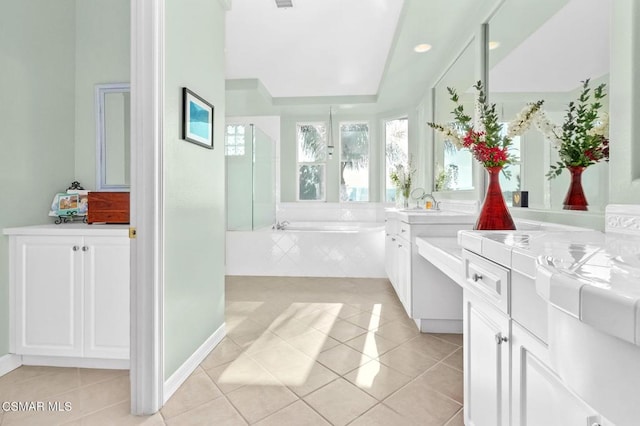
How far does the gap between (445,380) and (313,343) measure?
90cm

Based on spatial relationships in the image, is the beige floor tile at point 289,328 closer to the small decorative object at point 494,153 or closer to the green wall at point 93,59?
the small decorative object at point 494,153

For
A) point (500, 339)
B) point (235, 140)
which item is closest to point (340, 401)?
point (500, 339)

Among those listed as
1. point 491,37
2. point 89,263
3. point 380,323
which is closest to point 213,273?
point 89,263

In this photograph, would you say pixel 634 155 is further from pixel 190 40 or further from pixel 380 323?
pixel 190 40

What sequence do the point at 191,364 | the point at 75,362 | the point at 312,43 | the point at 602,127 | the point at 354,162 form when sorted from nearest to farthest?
the point at 602,127
the point at 191,364
the point at 75,362
the point at 312,43
the point at 354,162

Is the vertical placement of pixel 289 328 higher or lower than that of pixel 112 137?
lower

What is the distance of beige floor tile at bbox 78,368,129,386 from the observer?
74.8 inches

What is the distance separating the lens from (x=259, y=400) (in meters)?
1.69

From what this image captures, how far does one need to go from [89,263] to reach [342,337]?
5.71 ft

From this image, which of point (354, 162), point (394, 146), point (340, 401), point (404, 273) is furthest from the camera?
point (354, 162)

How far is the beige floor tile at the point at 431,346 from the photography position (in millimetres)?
2193

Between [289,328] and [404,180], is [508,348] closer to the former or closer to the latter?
[289,328]

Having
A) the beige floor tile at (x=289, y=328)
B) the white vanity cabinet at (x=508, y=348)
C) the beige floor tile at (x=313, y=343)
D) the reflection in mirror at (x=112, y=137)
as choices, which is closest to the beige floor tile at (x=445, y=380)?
the white vanity cabinet at (x=508, y=348)

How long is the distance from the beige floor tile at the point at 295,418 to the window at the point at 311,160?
170 inches
